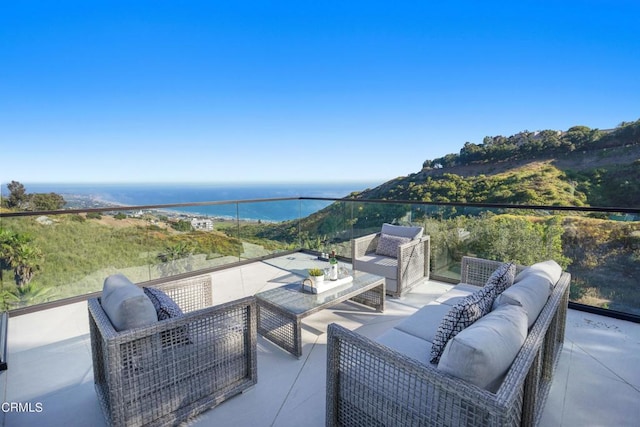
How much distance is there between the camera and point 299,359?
2.48 metres

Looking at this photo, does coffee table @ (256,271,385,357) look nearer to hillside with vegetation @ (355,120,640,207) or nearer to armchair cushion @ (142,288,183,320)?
armchair cushion @ (142,288,183,320)

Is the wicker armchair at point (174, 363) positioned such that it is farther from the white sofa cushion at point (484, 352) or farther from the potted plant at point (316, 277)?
the white sofa cushion at point (484, 352)

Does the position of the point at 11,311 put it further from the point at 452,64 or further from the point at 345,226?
the point at 452,64

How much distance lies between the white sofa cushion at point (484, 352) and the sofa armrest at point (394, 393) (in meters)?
0.05

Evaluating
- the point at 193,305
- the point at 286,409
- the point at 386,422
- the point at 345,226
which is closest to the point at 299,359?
the point at 286,409

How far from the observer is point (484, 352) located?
3.64 feet

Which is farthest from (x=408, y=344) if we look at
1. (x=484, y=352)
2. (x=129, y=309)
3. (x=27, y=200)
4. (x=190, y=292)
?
(x=27, y=200)

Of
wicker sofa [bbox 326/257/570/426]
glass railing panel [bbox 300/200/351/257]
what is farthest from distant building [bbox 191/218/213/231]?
wicker sofa [bbox 326/257/570/426]

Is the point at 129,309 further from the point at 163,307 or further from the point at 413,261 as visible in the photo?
the point at 413,261

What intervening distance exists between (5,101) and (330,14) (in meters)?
17.2

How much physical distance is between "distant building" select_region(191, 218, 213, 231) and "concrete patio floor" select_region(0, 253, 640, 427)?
1.68m

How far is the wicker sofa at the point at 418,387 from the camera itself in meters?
1.05

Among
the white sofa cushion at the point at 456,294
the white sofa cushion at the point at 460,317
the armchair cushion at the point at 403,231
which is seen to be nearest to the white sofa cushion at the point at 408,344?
the white sofa cushion at the point at 460,317

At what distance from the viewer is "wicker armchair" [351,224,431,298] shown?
12.2 feet
